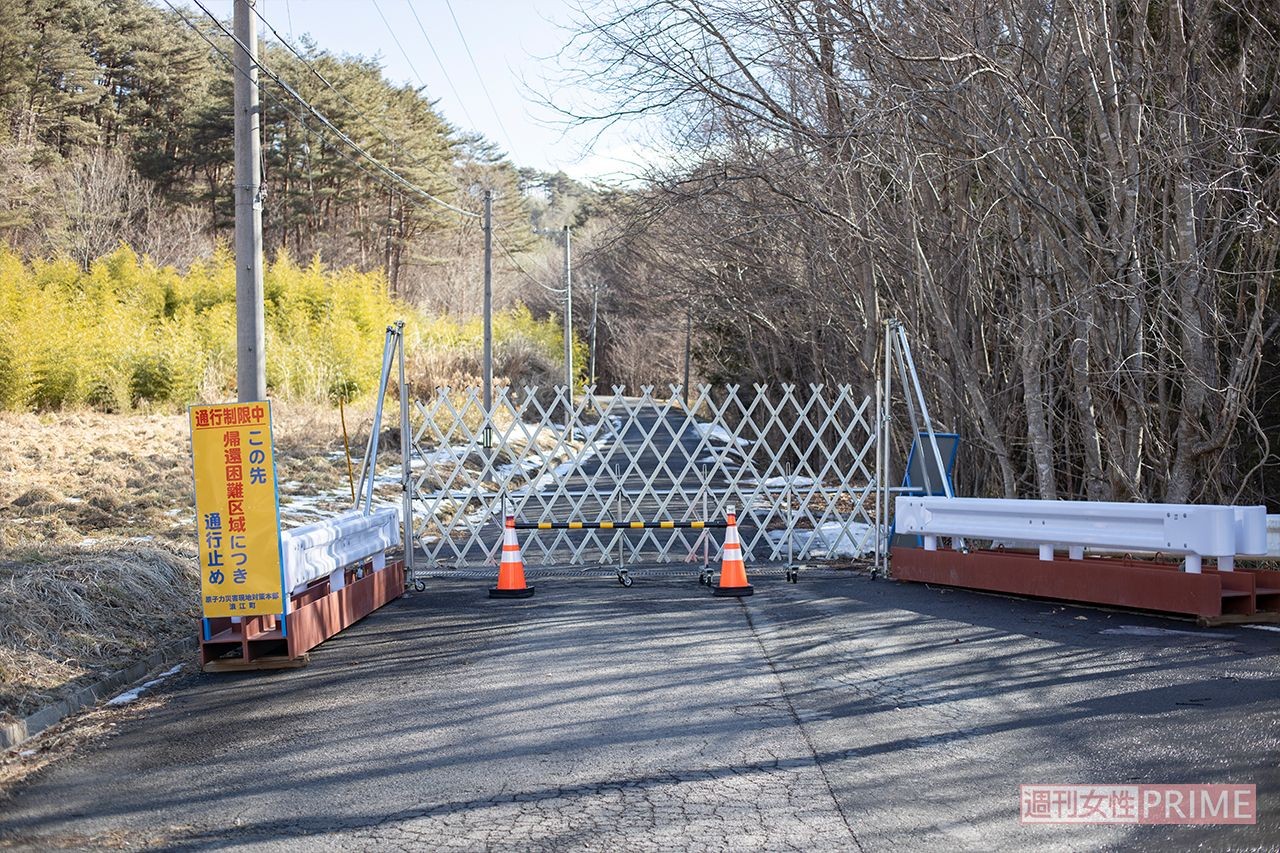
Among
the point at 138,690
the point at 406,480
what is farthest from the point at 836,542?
the point at 138,690

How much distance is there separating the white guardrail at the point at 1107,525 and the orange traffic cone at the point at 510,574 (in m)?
3.55

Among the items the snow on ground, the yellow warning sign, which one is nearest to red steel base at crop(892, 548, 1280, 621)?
the snow on ground

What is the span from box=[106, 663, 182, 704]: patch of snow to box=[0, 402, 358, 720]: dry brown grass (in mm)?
210

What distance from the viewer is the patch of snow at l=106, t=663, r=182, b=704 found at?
6468 mm

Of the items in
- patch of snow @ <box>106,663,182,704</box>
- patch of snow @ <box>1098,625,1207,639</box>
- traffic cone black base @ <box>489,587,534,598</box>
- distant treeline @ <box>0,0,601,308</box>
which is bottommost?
patch of snow @ <box>106,663,182,704</box>

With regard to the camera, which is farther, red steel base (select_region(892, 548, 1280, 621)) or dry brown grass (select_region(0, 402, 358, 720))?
red steel base (select_region(892, 548, 1280, 621))

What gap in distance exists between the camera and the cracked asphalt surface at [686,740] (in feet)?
13.7

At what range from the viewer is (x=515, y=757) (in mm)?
5102

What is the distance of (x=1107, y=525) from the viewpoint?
27.4ft

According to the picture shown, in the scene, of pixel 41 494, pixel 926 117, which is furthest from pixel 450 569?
pixel 926 117

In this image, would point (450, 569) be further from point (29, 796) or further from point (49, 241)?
point (49, 241)

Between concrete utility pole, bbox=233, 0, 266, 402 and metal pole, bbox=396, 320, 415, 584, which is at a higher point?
concrete utility pole, bbox=233, 0, 266, 402

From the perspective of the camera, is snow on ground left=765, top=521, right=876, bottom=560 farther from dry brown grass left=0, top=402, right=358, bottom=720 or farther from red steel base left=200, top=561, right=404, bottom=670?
dry brown grass left=0, top=402, right=358, bottom=720

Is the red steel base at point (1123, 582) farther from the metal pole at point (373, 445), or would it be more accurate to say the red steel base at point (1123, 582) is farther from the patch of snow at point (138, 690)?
the patch of snow at point (138, 690)
